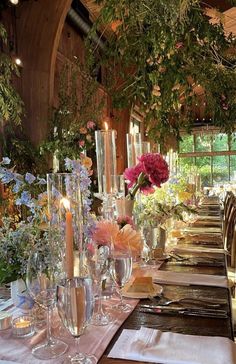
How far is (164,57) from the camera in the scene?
6.95 feet

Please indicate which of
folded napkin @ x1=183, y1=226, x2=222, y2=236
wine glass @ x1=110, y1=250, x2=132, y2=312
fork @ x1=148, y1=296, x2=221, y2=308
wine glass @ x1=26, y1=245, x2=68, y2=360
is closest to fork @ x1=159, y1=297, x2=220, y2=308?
fork @ x1=148, y1=296, x2=221, y2=308

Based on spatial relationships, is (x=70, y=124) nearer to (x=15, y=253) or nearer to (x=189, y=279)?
(x=189, y=279)

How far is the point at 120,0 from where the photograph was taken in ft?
5.95

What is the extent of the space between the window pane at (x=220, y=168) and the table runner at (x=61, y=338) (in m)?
14.8

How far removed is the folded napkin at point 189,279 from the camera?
1.64 metres

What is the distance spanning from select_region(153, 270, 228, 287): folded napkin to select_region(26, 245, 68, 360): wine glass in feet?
2.18

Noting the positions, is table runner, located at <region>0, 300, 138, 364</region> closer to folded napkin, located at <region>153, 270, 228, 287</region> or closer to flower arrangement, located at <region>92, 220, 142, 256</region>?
flower arrangement, located at <region>92, 220, 142, 256</region>

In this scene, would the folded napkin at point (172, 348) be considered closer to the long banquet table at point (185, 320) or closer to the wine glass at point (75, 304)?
the long banquet table at point (185, 320)

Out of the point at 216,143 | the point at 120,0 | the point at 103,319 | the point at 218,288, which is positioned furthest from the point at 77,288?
the point at 216,143

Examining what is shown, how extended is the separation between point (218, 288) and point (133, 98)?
1123 mm

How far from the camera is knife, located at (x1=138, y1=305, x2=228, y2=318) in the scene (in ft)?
4.20

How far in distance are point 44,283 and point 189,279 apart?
779 millimetres

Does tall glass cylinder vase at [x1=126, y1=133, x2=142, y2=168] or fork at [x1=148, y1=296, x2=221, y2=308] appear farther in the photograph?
tall glass cylinder vase at [x1=126, y1=133, x2=142, y2=168]

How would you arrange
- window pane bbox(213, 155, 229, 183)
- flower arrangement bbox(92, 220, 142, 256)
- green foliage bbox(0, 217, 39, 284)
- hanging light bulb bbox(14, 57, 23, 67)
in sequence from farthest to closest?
window pane bbox(213, 155, 229, 183)
hanging light bulb bbox(14, 57, 23, 67)
flower arrangement bbox(92, 220, 142, 256)
green foliage bbox(0, 217, 39, 284)
